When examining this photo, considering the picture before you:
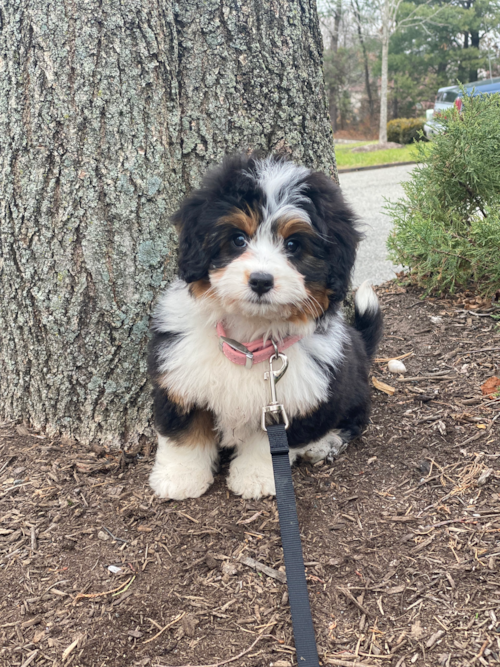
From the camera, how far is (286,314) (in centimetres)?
211

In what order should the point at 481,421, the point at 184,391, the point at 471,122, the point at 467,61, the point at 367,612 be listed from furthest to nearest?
the point at 467,61, the point at 471,122, the point at 481,421, the point at 184,391, the point at 367,612

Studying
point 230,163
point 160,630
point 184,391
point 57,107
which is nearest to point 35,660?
point 160,630

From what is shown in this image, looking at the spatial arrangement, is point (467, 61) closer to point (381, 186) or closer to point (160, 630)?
point (381, 186)

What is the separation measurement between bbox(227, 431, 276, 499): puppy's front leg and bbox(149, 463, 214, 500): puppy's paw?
0.14 meters

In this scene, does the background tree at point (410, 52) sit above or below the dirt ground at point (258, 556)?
above

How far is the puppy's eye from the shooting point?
208 centimetres

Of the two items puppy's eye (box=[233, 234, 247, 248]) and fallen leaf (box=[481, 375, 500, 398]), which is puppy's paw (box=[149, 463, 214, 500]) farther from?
fallen leaf (box=[481, 375, 500, 398])

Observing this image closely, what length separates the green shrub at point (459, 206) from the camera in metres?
3.80

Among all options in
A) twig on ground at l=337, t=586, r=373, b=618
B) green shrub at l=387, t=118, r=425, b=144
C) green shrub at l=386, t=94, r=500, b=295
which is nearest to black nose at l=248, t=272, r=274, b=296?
twig on ground at l=337, t=586, r=373, b=618

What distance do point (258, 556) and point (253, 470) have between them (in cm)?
44

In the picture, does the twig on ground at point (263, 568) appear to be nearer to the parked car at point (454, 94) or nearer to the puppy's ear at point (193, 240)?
the puppy's ear at point (193, 240)

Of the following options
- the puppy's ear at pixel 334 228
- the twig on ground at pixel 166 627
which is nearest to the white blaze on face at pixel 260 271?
the puppy's ear at pixel 334 228

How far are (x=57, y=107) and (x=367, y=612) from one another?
244 centimetres

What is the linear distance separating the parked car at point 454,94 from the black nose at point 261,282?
258 cm
